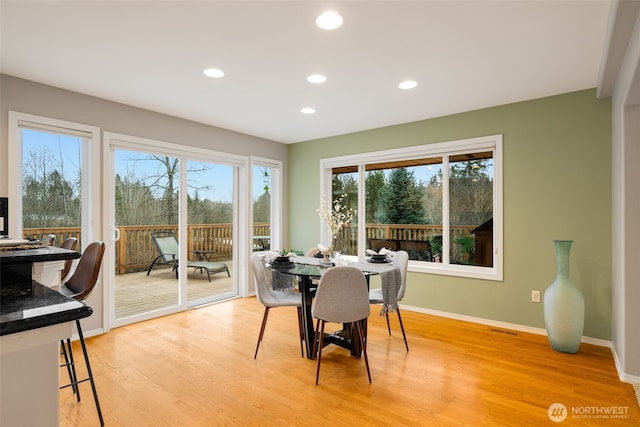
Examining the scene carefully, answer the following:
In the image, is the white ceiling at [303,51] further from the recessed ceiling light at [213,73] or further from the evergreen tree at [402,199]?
the evergreen tree at [402,199]

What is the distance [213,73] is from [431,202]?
10.0 feet

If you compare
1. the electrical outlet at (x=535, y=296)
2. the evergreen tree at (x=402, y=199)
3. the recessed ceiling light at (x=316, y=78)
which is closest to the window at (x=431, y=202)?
the evergreen tree at (x=402, y=199)

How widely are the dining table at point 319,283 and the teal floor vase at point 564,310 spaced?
1.44 m

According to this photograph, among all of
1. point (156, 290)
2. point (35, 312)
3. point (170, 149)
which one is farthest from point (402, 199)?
point (35, 312)

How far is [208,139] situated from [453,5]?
140 inches

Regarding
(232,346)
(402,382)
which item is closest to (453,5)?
(402,382)

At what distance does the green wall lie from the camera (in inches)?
132

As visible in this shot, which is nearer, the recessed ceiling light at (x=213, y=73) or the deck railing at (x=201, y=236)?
the recessed ceiling light at (x=213, y=73)

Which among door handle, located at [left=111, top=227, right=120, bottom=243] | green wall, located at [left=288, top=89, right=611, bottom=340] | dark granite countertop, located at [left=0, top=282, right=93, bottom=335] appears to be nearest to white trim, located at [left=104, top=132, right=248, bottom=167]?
door handle, located at [left=111, top=227, right=120, bottom=243]

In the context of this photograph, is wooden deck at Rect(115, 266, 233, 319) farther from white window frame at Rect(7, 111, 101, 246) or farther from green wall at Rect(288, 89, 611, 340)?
green wall at Rect(288, 89, 611, 340)

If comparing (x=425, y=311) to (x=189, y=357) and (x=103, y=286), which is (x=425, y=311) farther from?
(x=103, y=286)

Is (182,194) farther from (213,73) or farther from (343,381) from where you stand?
(343,381)

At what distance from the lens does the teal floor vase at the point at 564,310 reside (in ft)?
10.2

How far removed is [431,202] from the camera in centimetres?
457
